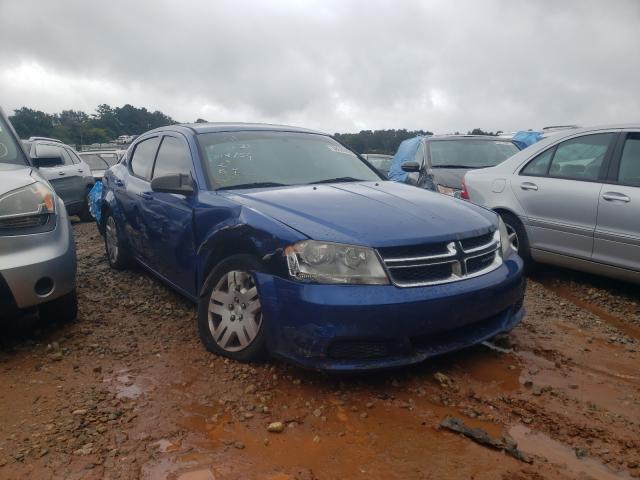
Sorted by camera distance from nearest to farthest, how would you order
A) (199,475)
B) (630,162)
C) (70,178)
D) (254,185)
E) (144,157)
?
(199,475), (254,185), (630,162), (144,157), (70,178)

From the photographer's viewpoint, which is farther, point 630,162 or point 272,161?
point 630,162

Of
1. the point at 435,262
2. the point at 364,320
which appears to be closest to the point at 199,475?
the point at 364,320

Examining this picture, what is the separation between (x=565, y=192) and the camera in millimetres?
4703

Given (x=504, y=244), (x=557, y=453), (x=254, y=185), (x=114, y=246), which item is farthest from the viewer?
(x=114, y=246)

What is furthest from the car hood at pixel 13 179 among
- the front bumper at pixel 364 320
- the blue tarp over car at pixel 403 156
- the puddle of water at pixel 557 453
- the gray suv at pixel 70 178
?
the blue tarp over car at pixel 403 156

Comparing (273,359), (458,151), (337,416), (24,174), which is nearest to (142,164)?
(24,174)

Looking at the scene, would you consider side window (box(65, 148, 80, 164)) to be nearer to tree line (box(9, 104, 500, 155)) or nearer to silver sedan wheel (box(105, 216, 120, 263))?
silver sedan wheel (box(105, 216, 120, 263))

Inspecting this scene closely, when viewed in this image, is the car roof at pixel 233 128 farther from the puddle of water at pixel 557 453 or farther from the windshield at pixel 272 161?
the puddle of water at pixel 557 453

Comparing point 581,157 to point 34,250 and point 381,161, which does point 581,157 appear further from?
point 381,161

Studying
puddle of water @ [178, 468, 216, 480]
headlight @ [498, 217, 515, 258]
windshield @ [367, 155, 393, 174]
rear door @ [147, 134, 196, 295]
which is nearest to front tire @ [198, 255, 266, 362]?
rear door @ [147, 134, 196, 295]

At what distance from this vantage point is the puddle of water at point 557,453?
6.97 feet

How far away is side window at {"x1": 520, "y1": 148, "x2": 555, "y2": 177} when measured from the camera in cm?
502

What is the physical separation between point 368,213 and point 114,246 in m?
3.44

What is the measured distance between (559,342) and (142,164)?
3.76m
